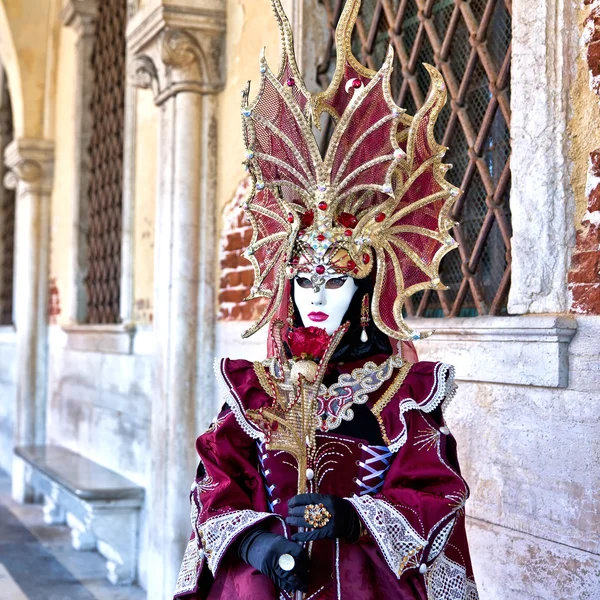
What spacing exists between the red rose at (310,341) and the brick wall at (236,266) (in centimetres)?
185

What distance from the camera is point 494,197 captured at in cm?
286

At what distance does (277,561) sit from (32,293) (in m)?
6.09

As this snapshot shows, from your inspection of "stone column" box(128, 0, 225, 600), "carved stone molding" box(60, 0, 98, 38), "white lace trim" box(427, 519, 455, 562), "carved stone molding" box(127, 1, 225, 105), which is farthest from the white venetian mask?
"carved stone molding" box(60, 0, 98, 38)

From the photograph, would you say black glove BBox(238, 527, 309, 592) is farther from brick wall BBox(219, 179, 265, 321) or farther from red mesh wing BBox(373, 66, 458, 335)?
brick wall BBox(219, 179, 265, 321)

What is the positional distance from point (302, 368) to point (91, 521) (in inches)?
130

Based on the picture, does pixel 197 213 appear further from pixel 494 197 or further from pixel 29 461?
pixel 29 461

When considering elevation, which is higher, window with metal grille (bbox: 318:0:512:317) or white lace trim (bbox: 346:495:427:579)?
window with metal grille (bbox: 318:0:512:317)

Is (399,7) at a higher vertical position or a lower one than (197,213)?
higher

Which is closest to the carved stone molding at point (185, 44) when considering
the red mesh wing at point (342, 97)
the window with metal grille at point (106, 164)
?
the window with metal grille at point (106, 164)

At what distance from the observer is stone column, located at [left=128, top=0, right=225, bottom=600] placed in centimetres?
441

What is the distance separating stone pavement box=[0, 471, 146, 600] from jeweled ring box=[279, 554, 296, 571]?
3190mm

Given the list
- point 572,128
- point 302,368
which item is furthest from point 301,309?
point 572,128

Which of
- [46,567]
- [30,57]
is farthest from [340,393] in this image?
[30,57]

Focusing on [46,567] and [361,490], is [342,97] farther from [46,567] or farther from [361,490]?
[46,567]
